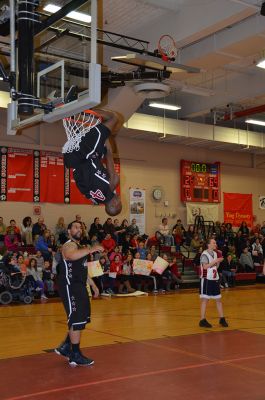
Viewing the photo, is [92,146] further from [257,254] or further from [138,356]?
[257,254]

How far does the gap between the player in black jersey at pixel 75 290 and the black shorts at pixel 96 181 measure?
152 cm

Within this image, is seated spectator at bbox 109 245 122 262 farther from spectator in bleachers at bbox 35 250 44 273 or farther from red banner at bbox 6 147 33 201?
red banner at bbox 6 147 33 201

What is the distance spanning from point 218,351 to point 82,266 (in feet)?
8.70

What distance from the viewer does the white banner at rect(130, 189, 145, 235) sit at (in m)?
21.3

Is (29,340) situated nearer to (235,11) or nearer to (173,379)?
(173,379)

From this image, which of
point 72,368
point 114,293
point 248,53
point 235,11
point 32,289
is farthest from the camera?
point 114,293

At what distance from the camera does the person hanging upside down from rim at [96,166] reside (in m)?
5.61

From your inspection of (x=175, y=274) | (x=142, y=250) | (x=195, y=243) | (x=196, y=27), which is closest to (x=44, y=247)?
(x=142, y=250)

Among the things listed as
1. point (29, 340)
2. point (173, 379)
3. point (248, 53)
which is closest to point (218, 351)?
point (173, 379)

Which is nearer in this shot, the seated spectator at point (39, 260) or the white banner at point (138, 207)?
the seated spectator at point (39, 260)

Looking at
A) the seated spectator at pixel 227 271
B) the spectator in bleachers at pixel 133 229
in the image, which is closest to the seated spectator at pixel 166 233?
the spectator in bleachers at pixel 133 229

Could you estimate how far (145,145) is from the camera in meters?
22.0

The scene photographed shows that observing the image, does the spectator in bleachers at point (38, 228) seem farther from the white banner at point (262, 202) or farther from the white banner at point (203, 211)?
the white banner at point (262, 202)

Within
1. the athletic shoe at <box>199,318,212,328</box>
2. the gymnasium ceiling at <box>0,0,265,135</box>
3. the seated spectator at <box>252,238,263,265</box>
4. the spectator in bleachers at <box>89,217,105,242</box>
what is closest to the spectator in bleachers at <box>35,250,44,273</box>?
the spectator in bleachers at <box>89,217,105,242</box>
